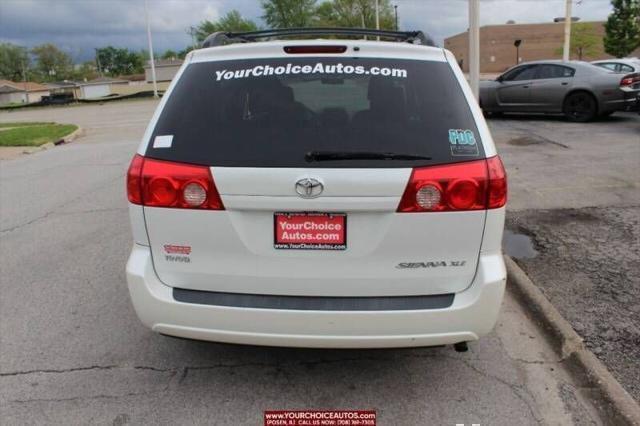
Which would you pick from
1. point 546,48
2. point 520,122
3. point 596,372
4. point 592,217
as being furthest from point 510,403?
point 546,48

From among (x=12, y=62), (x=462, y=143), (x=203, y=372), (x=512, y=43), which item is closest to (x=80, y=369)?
(x=203, y=372)

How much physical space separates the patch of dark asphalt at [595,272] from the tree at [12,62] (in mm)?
137373

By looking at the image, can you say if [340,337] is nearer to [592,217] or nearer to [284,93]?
[284,93]

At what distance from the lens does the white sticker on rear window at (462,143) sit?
272 cm

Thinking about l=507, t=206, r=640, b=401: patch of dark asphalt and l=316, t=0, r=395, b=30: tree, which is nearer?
l=507, t=206, r=640, b=401: patch of dark asphalt

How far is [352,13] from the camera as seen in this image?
74625 millimetres

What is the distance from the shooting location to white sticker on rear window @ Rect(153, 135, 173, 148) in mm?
2826

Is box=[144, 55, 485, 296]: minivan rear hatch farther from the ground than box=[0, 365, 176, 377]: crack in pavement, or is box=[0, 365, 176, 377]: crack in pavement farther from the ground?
box=[144, 55, 485, 296]: minivan rear hatch

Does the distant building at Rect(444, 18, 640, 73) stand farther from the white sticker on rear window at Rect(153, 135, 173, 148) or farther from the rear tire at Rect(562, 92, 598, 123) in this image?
the white sticker on rear window at Rect(153, 135, 173, 148)

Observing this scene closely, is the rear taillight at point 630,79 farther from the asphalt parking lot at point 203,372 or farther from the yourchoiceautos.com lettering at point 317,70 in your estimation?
the yourchoiceautos.com lettering at point 317,70

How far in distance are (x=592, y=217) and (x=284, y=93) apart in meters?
4.52

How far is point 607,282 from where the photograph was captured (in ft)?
14.4

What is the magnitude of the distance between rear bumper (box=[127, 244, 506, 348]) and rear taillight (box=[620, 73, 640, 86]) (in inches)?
498

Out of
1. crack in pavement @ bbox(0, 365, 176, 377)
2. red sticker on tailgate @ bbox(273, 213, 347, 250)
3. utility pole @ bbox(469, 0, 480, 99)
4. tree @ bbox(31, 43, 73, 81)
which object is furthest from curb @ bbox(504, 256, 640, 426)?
tree @ bbox(31, 43, 73, 81)
